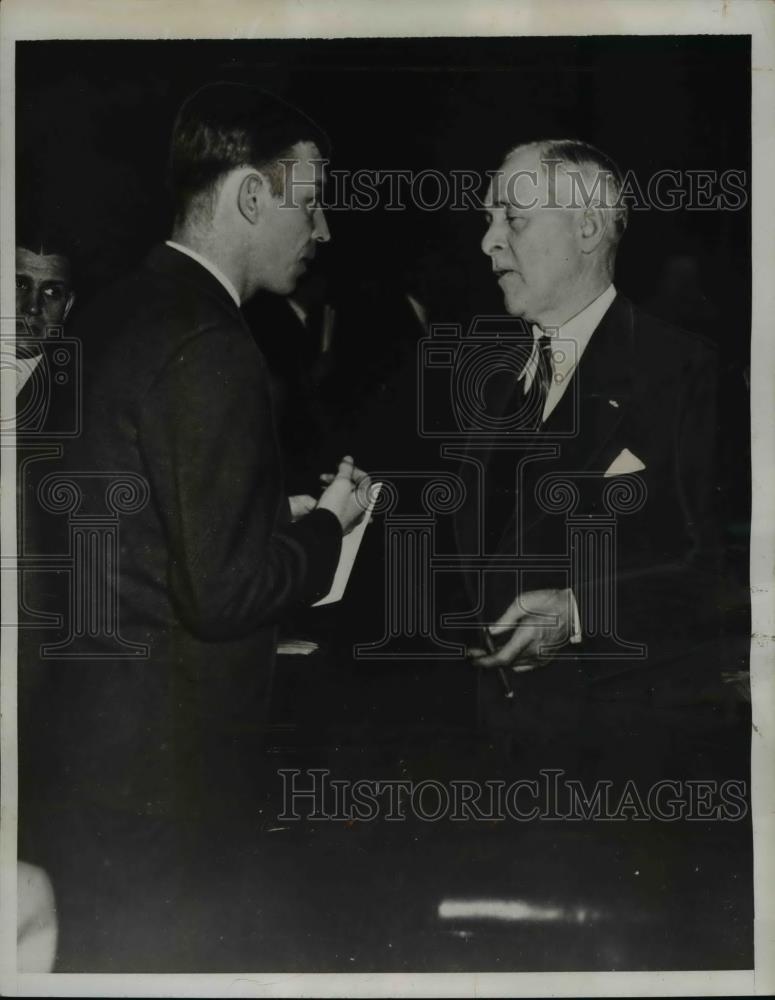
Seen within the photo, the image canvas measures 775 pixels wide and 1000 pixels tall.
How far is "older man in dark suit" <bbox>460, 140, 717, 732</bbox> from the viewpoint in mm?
1727

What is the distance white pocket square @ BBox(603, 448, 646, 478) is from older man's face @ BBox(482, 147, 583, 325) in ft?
0.95

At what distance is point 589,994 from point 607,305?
136cm

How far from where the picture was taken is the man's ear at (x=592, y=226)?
174cm

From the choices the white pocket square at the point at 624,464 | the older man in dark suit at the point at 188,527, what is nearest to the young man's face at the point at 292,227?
the older man in dark suit at the point at 188,527

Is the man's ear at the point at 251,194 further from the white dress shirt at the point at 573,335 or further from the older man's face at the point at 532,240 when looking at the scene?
the white dress shirt at the point at 573,335

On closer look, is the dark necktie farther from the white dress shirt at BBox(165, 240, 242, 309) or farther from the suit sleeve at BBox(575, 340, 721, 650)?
the white dress shirt at BBox(165, 240, 242, 309)

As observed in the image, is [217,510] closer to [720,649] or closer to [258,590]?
[258,590]

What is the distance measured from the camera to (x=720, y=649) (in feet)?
5.74

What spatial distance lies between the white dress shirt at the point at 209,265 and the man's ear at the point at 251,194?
0.38ft

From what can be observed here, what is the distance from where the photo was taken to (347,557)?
173 cm

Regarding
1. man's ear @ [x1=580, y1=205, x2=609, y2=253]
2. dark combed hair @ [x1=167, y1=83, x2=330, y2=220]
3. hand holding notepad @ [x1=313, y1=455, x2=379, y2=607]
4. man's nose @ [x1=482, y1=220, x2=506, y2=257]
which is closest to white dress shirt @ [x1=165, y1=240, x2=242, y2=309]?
dark combed hair @ [x1=167, y1=83, x2=330, y2=220]

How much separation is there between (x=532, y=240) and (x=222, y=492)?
0.78 meters

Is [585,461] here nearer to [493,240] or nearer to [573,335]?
[573,335]

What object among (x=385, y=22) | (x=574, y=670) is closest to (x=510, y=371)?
(x=574, y=670)
